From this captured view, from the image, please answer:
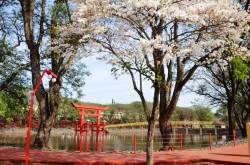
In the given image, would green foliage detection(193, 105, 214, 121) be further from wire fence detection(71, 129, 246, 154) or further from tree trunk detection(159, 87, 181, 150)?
tree trunk detection(159, 87, 181, 150)

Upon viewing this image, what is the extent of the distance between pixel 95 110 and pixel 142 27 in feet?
43.8

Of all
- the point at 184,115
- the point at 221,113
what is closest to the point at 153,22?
the point at 221,113

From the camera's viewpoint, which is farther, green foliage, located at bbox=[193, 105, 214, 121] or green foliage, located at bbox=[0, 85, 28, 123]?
green foliage, located at bbox=[193, 105, 214, 121]

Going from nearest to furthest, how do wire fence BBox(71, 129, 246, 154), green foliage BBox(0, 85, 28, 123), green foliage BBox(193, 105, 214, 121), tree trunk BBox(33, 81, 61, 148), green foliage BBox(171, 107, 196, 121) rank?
tree trunk BBox(33, 81, 61, 148) < wire fence BBox(71, 129, 246, 154) < green foliage BBox(0, 85, 28, 123) < green foliage BBox(171, 107, 196, 121) < green foliage BBox(193, 105, 214, 121)

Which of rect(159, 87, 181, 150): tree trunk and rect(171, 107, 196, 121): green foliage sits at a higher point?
rect(171, 107, 196, 121): green foliage

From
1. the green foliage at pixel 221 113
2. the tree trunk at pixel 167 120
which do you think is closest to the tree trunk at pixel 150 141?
the tree trunk at pixel 167 120

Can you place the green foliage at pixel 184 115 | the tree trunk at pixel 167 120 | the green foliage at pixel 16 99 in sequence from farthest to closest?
the green foliage at pixel 184 115, the green foliage at pixel 16 99, the tree trunk at pixel 167 120

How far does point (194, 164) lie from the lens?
1731 centimetres

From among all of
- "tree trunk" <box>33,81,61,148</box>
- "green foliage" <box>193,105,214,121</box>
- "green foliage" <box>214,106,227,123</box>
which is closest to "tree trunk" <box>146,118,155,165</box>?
"tree trunk" <box>33,81,61,148</box>

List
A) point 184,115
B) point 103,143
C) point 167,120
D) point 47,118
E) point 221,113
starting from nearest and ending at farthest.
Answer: point 47,118, point 167,120, point 103,143, point 221,113, point 184,115

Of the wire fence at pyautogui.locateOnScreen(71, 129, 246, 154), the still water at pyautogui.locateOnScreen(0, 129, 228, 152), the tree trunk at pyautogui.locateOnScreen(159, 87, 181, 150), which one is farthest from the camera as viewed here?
the still water at pyautogui.locateOnScreen(0, 129, 228, 152)

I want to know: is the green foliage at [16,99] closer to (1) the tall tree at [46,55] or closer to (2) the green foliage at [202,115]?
(1) the tall tree at [46,55]

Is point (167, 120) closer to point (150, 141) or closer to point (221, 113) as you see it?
point (150, 141)

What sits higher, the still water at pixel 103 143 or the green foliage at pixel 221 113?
the green foliage at pixel 221 113
